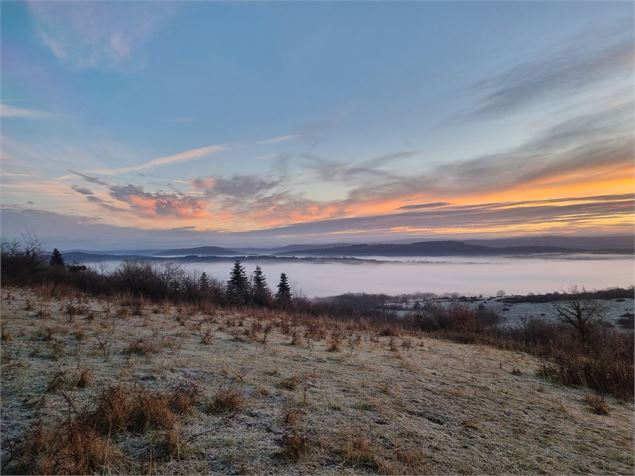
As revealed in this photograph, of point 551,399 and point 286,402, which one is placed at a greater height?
point 286,402

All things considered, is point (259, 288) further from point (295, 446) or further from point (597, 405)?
point (295, 446)

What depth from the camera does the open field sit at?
3.81 m

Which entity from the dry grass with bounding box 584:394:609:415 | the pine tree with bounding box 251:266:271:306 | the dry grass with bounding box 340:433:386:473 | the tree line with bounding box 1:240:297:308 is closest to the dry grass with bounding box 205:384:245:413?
the dry grass with bounding box 340:433:386:473

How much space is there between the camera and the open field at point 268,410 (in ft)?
12.5

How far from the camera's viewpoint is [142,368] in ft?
20.3

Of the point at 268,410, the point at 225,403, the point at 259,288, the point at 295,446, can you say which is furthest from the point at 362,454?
the point at 259,288

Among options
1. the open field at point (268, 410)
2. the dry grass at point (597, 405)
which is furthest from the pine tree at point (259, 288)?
the dry grass at point (597, 405)

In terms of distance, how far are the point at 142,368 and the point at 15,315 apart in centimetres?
566

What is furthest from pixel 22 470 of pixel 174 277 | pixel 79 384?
pixel 174 277

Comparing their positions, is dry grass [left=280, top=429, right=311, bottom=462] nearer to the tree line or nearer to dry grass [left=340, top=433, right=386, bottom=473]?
dry grass [left=340, top=433, right=386, bottom=473]

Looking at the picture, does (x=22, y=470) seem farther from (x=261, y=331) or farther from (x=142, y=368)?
(x=261, y=331)

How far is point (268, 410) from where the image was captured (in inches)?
202

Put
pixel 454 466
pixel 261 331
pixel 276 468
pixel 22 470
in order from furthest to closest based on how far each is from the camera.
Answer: pixel 261 331 < pixel 454 466 < pixel 276 468 < pixel 22 470

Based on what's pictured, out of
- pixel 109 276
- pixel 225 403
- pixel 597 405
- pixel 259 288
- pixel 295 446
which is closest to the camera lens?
pixel 295 446
